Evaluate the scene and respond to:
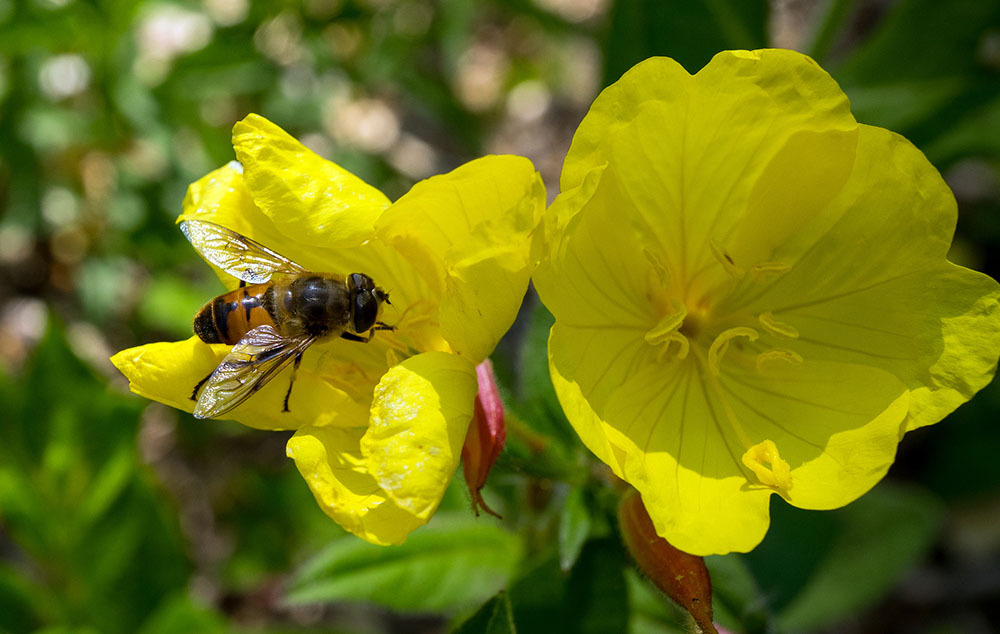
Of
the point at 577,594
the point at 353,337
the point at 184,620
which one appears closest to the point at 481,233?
the point at 353,337

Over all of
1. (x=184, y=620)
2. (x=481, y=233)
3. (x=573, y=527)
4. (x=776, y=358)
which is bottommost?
(x=184, y=620)

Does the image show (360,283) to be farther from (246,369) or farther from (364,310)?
(246,369)

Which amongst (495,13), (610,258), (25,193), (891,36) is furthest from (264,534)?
(495,13)

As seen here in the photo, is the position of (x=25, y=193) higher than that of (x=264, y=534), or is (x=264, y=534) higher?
(x=25, y=193)

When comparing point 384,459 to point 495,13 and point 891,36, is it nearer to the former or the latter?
Result: point 891,36

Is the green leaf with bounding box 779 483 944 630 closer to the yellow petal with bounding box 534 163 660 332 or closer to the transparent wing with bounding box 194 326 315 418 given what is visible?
the yellow petal with bounding box 534 163 660 332
